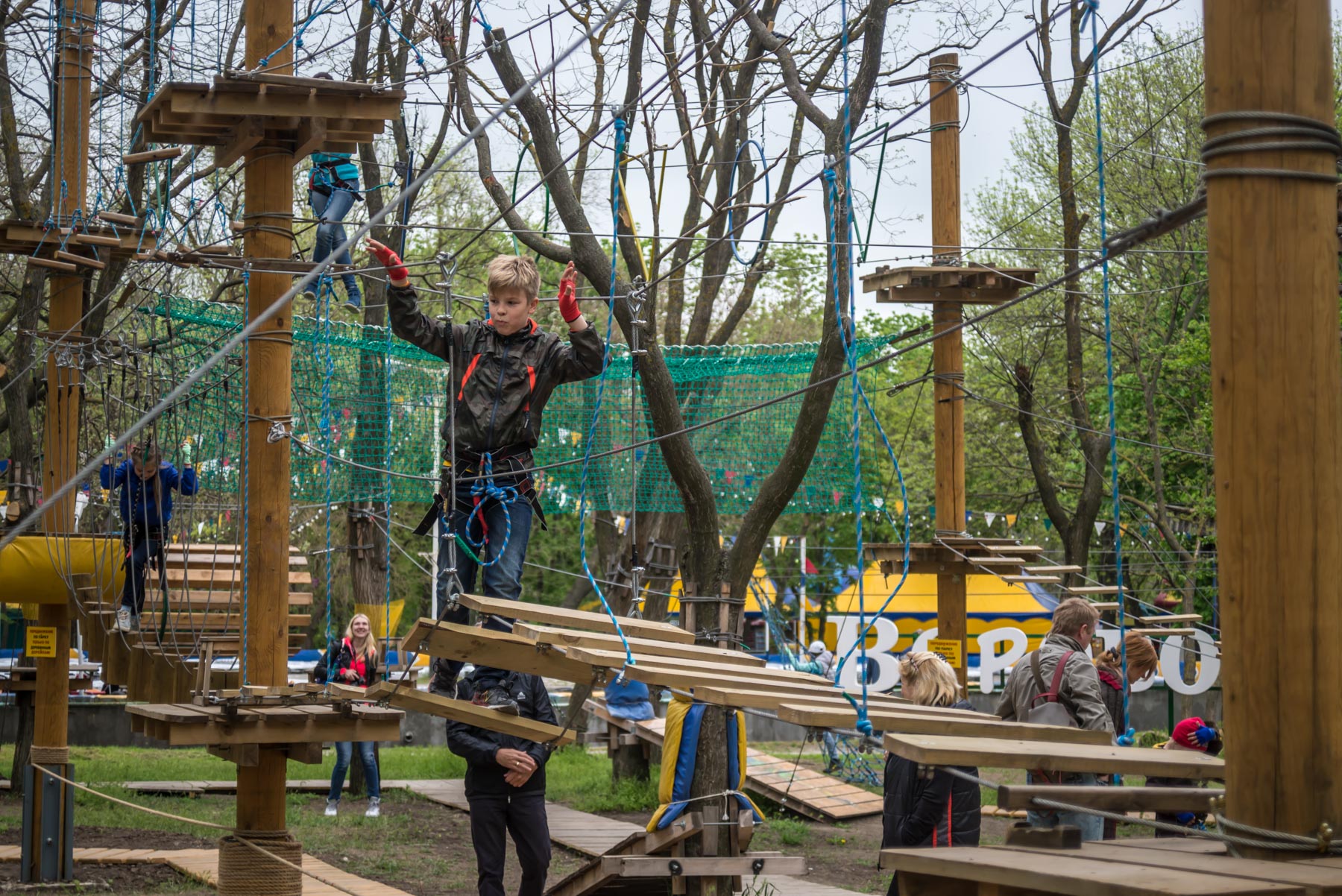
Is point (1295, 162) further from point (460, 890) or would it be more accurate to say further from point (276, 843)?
point (460, 890)

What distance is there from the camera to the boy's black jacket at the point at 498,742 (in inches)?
221

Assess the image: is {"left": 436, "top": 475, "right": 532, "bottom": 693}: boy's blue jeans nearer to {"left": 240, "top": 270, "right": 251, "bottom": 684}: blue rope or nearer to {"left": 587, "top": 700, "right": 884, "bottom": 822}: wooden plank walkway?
{"left": 240, "top": 270, "right": 251, "bottom": 684}: blue rope

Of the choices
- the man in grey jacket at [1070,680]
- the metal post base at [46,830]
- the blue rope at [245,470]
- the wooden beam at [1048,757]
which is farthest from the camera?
the metal post base at [46,830]

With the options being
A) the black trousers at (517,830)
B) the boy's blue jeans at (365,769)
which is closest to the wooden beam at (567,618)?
the black trousers at (517,830)

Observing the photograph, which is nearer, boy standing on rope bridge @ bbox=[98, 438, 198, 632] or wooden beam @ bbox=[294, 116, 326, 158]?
wooden beam @ bbox=[294, 116, 326, 158]

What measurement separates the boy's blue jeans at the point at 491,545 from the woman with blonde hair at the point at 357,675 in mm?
5219

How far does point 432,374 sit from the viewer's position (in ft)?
41.2

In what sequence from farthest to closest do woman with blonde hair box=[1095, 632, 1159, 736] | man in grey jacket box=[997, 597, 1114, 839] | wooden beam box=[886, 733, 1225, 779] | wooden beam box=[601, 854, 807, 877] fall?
woman with blonde hair box=[1095, 632, 1159, 736]
wooden beam box=[601, 854, 807, 877]
man in grey jacket box=[997, 597, 1114, 839]
wooden beam box=[886, 733, 1225, 779]

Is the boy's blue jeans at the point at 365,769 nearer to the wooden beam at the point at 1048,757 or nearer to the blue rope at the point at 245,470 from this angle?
the blue rope at the point at 245,470

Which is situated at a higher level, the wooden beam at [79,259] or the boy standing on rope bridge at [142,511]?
the wooden beam at [79,259]

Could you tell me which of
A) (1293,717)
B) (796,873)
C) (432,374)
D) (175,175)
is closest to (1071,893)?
(1293,717)

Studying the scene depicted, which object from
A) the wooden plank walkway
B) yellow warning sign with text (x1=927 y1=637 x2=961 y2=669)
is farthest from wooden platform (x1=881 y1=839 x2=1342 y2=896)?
the wooden plank walkway

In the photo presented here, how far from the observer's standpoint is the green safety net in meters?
11.6

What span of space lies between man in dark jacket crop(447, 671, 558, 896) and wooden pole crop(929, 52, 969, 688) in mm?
4634
